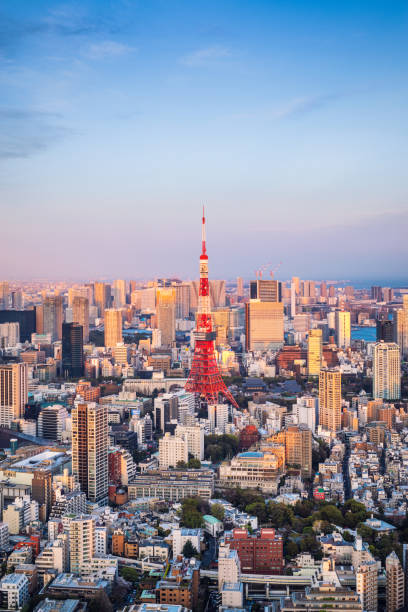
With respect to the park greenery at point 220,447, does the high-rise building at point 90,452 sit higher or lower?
higher

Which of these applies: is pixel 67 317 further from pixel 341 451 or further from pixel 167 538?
pixel 167 538

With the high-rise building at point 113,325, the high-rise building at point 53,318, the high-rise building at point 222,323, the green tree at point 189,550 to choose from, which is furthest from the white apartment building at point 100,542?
the high-rise building at point 113,325

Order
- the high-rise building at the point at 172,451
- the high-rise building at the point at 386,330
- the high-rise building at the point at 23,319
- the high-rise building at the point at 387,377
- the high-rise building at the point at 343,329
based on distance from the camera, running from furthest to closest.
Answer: the high-rise building at the point at 343,329, the high-rise building at the point at 23,319, the high-rise building at the point at 386,330, the high-rise building at the point at 387,377, the high-rise building at the point at 172,451

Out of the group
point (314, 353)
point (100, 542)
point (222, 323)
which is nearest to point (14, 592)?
point (100, 542)

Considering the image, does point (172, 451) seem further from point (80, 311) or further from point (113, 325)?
point (80, 311)

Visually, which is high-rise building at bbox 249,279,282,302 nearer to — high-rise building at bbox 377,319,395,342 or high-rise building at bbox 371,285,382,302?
high-rise building at bbox 371,285,382,302

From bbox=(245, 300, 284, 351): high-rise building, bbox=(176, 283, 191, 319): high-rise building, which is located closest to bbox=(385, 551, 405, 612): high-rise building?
bbox=(245, 300, 284, 351): high-rise building

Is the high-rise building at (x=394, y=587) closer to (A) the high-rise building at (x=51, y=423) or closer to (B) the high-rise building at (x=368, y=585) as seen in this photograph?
(B) the high-rise building at (x=368, y=585)

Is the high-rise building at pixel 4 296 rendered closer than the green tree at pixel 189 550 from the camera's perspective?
No
